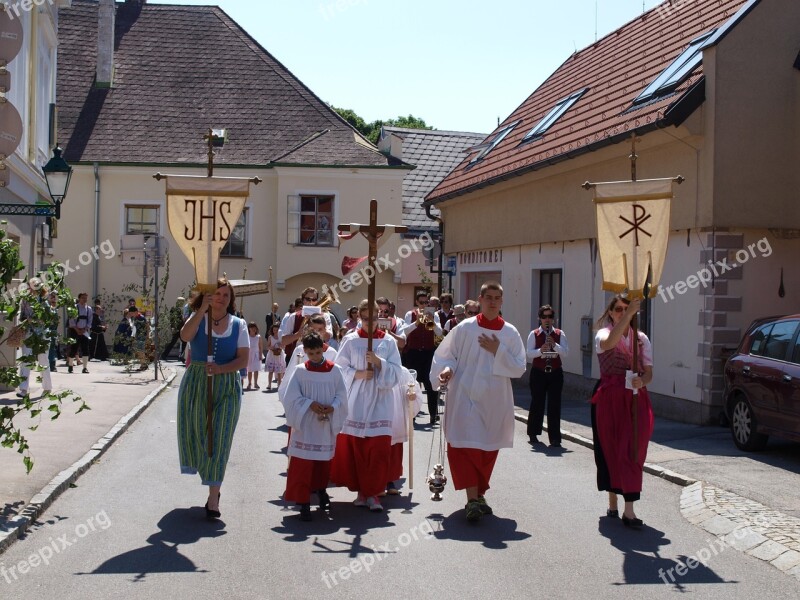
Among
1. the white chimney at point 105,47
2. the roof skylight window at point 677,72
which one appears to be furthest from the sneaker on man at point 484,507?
the white chimney at point 105,47

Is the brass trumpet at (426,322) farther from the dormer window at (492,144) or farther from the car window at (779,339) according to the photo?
the dormer window at (492,144)

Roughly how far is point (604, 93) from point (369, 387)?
41.7 feet

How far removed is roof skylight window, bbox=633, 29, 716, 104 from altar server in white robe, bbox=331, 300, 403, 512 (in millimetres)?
8794

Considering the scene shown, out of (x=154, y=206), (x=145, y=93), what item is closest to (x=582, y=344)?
(x=154, y=206)

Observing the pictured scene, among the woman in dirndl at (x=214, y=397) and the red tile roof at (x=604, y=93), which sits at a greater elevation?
the red tile roof at (x=604, y=93)

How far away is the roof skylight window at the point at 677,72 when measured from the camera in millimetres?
16188

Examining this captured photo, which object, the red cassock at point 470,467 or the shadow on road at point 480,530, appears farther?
the red cassock at point 470,467

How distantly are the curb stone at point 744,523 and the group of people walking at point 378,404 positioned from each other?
0.73 m

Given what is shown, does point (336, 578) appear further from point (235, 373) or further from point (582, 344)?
point (582, 344)

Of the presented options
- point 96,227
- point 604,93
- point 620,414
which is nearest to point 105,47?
point 96,227

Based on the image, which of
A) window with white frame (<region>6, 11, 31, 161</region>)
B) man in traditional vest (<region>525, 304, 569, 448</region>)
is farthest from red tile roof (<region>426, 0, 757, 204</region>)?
window with white frame (<region>6, 11, 31, 161</region>)

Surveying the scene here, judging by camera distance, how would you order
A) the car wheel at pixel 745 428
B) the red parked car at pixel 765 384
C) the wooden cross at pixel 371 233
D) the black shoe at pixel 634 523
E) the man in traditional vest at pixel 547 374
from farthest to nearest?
the man in traditional vest at pixel 547 374 → the car wheel at pixel 745 428 → the red parked car at pixel 765 384 → the wooden cross at pixel 371 233 → the black shoe at pixel 634 523

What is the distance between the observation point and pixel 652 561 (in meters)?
7.25

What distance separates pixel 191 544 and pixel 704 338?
9.55 meters
